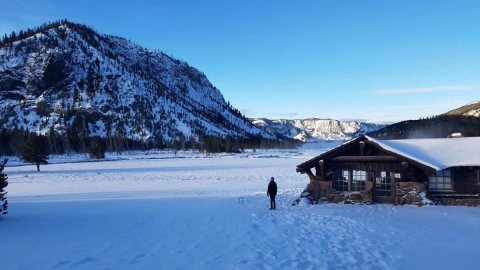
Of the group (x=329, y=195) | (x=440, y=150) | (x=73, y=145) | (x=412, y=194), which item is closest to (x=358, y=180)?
(x=329, y=195)

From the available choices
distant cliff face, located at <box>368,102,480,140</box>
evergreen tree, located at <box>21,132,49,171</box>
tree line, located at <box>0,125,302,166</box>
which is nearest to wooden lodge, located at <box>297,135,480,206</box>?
evergreen tree, located at <box>21,132,49,171</box>

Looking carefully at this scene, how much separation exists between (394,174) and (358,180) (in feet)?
6.45

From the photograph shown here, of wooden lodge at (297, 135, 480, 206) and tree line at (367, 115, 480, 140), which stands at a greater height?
tree line at (367, 115, 480, 140)

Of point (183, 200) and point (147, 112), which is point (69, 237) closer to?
point (183, 200)

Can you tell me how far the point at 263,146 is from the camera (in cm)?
18525

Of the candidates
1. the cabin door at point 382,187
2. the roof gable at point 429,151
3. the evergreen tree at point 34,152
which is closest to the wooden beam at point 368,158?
the roof gable at point 429,151

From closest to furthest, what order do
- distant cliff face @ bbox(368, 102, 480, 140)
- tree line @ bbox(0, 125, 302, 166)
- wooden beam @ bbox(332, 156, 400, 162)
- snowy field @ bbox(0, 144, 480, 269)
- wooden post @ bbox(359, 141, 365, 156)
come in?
snowy field @ bbox(0, 144, 480, 269) < wooden beam @ bbox(332, 156, 400, 162) < wooden post @ bbox(359, 141, 365, 156) < tree line @ bbox(0, 125, 302, 166) < distant cliff face @ bbox(368, 102, 480, 140)

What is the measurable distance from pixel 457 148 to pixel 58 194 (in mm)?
28240

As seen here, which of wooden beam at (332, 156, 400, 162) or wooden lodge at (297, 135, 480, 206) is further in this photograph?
wooden beam at (332, 156, 400, 162)

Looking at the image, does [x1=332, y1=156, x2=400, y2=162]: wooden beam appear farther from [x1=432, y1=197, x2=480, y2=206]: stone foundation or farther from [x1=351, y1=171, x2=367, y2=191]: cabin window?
[x1=432, y1=197, x2=480, y2=206]: stone foundation

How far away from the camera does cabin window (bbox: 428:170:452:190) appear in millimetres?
18297

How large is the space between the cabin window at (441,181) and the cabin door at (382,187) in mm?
2381

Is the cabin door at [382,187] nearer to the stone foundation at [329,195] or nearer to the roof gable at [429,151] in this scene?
the stone foundation at [329,195]

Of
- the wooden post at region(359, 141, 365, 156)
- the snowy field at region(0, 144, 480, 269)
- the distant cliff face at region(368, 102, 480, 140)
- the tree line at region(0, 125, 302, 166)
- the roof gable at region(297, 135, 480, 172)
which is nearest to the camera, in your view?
the snowy field at region(0, 144, 480, 269)
